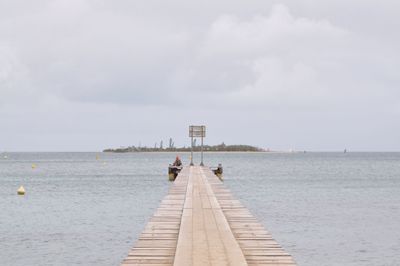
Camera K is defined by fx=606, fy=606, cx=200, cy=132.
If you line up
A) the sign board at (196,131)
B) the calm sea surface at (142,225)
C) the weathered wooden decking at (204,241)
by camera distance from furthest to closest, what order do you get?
the sign board at (196,131) < the calm sea surface at (142,225) < the weathered wooden decking at (204,241)

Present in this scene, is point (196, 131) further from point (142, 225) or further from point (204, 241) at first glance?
point (204, 241)

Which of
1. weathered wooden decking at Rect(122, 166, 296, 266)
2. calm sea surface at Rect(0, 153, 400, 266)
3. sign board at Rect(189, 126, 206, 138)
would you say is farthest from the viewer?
sign board at Rect(189, 126, 206, 138)

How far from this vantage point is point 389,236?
81.6 feet

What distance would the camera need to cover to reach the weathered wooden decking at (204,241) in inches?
415

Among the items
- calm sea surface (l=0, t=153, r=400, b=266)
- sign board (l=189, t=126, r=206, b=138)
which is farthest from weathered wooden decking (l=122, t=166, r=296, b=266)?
sign board (l=189, t=126, r=206, b=138)

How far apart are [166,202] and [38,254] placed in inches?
185

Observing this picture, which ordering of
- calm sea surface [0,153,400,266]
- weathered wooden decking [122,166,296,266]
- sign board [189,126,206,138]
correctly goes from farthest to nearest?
sign board [189,126,206,138] < calm sea surface [0,153,400,266] < weathered wooden decking [122,166,296,266]

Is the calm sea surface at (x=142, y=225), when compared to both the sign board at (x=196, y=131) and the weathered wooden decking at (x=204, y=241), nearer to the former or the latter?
the weathered wooden decking at (x=204, y=241)

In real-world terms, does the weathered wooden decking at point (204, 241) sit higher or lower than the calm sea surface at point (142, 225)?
higher

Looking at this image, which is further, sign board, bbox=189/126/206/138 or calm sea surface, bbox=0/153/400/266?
sign board, bbox=189/126/206/138

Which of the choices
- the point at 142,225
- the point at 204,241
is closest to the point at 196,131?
the point at 142,225

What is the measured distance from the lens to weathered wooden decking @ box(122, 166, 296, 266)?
10.5m

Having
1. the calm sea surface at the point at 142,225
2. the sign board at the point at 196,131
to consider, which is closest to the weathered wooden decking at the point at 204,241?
the calm sea surface at the point at 142,225

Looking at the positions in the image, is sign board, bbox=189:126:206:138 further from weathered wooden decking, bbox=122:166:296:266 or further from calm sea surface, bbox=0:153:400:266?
weathered wooden decking, bbox=122:166:296:266
